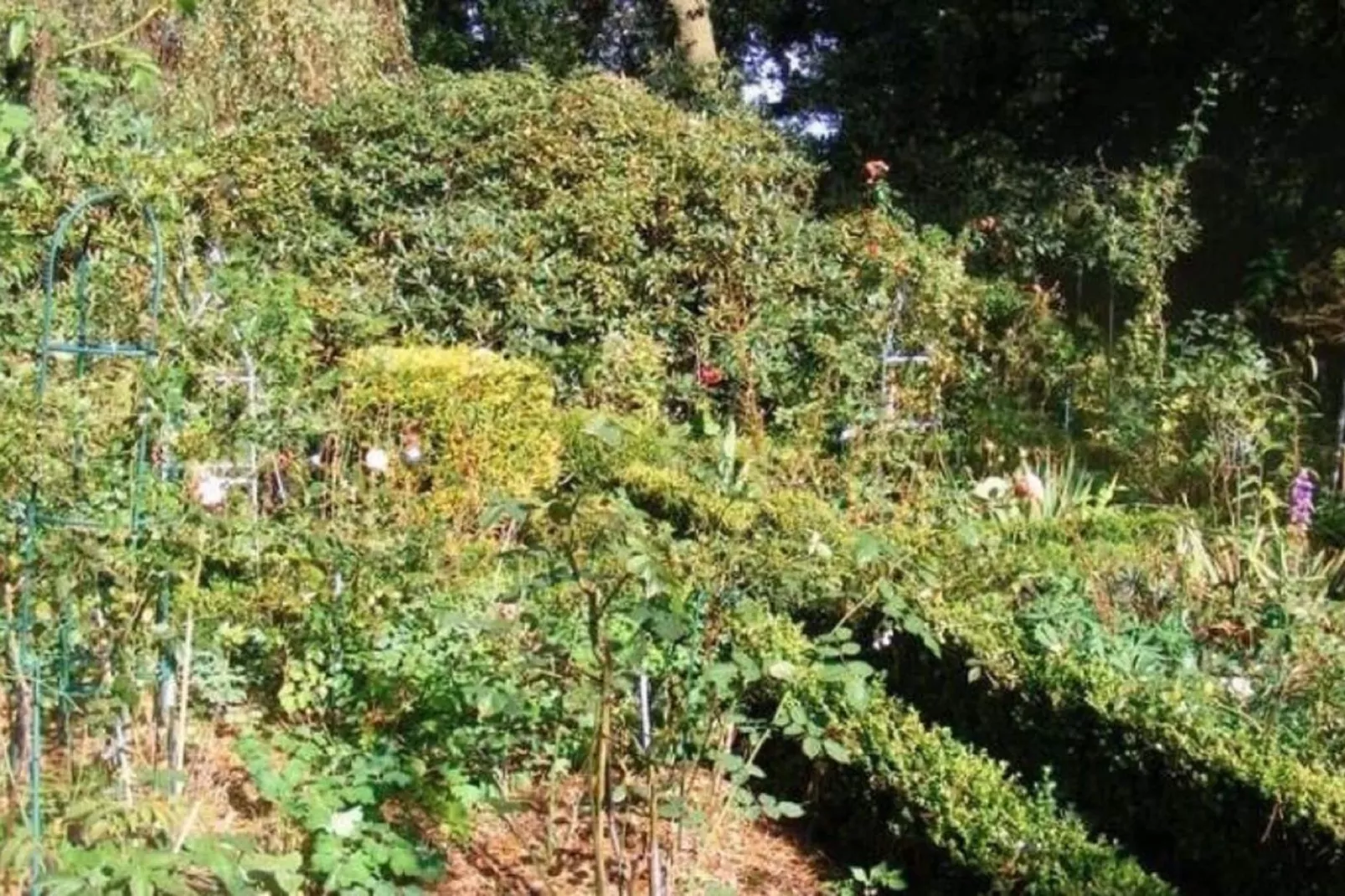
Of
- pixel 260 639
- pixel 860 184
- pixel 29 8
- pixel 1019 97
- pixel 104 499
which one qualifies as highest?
pixel 1019 97

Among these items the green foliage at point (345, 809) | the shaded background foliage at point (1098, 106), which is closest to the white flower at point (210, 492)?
the green foliage at point (345, 809)

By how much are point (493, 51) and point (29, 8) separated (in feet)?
48.2

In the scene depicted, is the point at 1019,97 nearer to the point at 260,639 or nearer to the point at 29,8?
the point at 260,639

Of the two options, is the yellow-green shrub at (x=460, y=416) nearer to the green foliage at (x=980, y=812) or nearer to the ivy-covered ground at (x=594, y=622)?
the ivy-covered ground at (x=594, y=622)

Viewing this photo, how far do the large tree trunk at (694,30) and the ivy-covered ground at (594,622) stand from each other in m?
6.61

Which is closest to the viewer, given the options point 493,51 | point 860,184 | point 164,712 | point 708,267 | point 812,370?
point 164,712

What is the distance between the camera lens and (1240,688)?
436 centimetres

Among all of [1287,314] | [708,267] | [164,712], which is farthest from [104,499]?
[1287,314]

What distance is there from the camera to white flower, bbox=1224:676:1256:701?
4.34m

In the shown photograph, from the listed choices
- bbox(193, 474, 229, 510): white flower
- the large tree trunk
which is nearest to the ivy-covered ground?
bbox(193, 474, 229, 510): white flower

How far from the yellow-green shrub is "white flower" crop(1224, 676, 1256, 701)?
3.19m

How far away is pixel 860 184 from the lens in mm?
12844

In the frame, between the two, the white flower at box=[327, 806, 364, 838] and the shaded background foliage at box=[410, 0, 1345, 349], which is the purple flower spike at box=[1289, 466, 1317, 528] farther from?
the shaded background foliage at box=[410, 0, 1345, 349]

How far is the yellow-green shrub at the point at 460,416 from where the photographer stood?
21.7 ft
